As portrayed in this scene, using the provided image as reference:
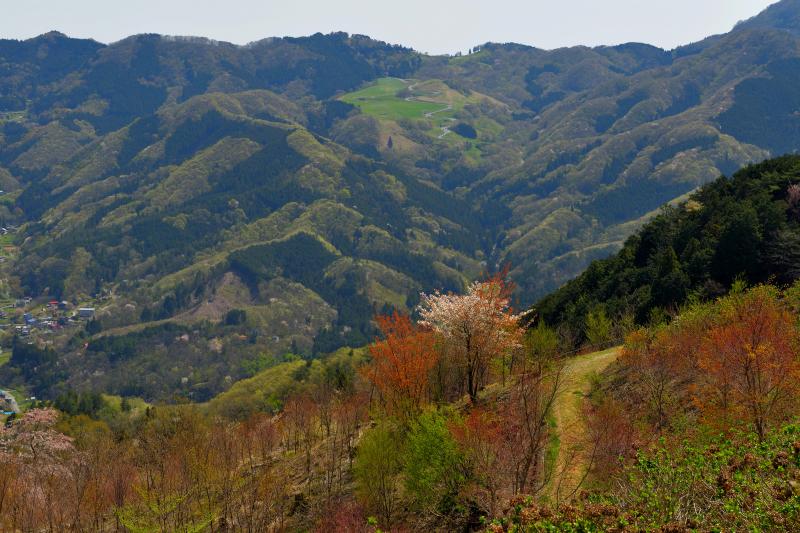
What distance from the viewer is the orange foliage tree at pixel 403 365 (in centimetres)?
5303

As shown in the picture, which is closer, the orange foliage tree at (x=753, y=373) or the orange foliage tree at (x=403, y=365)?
the orange foliage tree at (x=753, y=373)

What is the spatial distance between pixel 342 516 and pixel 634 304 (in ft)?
197

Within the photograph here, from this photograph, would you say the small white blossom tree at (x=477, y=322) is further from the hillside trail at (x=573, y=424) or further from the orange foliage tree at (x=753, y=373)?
the orange foliage tree at (x=753, y=373)

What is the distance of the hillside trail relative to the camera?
39844mm

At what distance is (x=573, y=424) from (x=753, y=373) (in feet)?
55.6

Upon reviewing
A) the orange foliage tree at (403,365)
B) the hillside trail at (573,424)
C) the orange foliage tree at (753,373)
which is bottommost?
the hillside trail at (573,424)

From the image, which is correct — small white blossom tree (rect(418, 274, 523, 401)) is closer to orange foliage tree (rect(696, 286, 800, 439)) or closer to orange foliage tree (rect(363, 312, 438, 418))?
orange foliage tree (rect(363, 312, 438, 418))

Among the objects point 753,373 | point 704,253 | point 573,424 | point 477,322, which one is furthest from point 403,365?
point 704,253

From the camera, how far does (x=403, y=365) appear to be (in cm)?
5316

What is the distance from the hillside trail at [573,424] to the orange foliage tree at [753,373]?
355 inches

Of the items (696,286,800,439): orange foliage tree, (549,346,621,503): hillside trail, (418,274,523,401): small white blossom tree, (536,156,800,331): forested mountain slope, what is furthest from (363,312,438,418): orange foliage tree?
(536,156,800,331): forested mountain slope

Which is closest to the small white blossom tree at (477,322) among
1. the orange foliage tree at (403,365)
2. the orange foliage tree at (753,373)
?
the orange foliage tree at (403,365)

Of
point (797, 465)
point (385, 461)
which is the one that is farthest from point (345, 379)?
point (797, 465)

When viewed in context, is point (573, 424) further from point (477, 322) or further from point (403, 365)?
point (403, 365)
